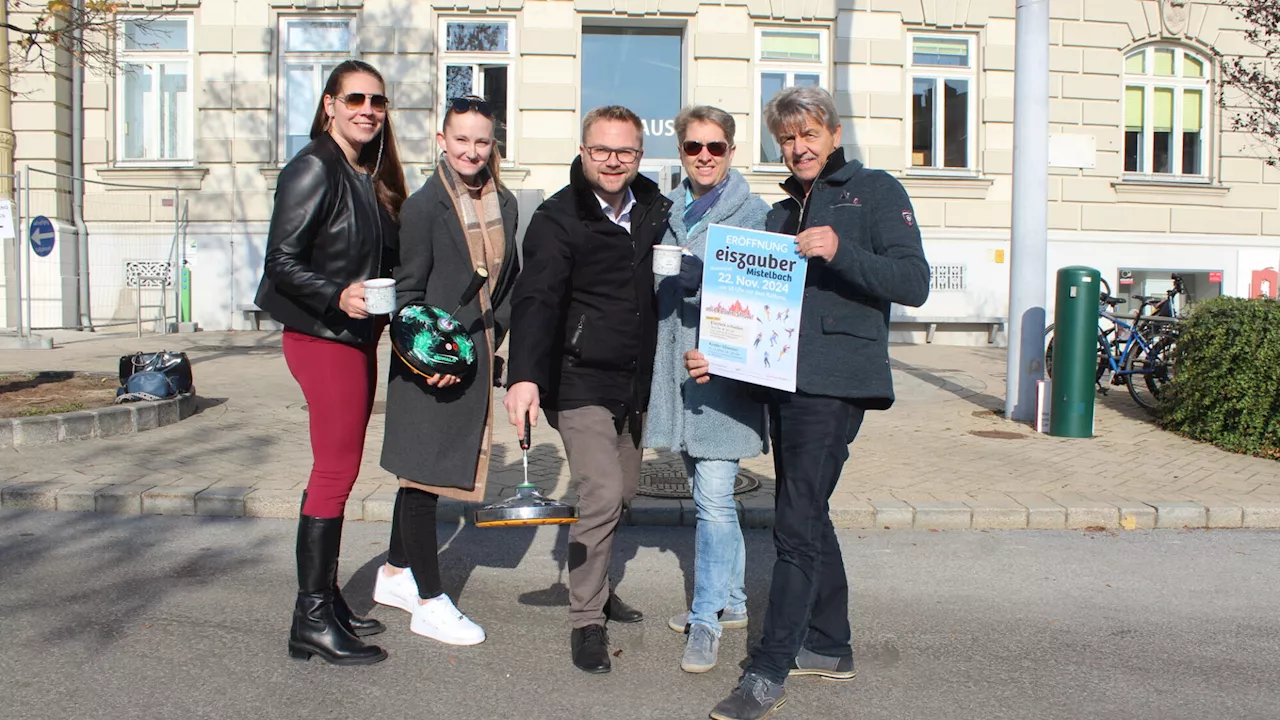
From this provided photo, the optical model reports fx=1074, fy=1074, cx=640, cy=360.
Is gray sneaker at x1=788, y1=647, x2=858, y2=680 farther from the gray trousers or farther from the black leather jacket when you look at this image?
the black leather jacket

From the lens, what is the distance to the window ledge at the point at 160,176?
16.1m

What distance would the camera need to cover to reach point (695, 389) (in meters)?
3.88

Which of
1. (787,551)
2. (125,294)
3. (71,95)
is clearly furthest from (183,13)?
(787,551)

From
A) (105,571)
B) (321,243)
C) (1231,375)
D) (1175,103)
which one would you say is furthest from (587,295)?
(1175,103)

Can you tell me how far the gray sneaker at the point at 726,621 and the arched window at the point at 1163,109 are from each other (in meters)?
15.3

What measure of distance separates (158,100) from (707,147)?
15146 millimetres

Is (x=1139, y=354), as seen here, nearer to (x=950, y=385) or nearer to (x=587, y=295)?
(x=950, y=385)

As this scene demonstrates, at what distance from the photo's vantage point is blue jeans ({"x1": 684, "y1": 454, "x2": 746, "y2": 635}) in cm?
389

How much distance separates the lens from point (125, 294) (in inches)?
645

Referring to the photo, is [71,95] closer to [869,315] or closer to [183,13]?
[183,13]

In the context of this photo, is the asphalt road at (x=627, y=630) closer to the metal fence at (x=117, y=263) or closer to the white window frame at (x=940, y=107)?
the metal fence at (x=117, y=263)

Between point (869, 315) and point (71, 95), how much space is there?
16290 millimetres

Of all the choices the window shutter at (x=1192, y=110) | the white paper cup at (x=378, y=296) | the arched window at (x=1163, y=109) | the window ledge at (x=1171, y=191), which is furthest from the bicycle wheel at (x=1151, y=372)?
the window shutter at (x=1192, y=110)

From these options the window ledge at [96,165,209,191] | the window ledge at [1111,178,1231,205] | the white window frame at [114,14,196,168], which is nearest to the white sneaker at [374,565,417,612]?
the window ledge at [96,165,209,191]
